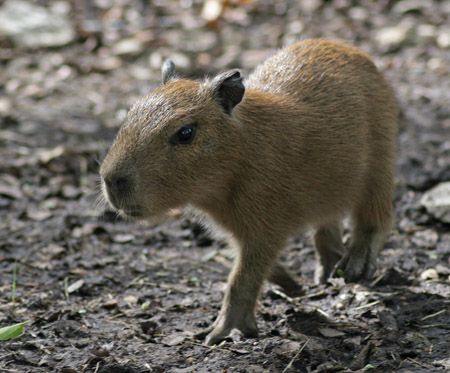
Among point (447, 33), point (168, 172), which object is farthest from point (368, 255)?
point (447, 33)

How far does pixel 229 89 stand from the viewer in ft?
16.3

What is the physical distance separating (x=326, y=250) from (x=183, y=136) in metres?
1.81

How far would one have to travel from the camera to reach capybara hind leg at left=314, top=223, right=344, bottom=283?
6031 mm

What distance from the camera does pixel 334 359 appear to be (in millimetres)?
4508

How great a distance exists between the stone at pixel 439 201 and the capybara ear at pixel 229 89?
2536mm

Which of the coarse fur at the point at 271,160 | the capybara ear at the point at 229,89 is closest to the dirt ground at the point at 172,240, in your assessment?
the coarse fur at the point at 271,160

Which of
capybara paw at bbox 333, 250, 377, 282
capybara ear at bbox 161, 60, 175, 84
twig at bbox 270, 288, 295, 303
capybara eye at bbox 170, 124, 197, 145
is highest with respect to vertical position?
capybara ear at bbox 161, 60, 175, 84

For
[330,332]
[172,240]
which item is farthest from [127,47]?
[330,332]

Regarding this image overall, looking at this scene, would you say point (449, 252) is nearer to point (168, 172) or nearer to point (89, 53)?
point (168, 172)

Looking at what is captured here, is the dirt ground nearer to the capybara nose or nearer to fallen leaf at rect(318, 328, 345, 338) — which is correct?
fallen leaf at rect(318, 328, 345, 338)

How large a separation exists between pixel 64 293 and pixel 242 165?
1.68 metres

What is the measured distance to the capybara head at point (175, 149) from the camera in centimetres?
462

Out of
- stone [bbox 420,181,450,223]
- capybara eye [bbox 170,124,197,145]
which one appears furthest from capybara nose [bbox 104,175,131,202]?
stone [bbox 420,181,450,223]

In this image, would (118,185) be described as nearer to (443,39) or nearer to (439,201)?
(439,201)
